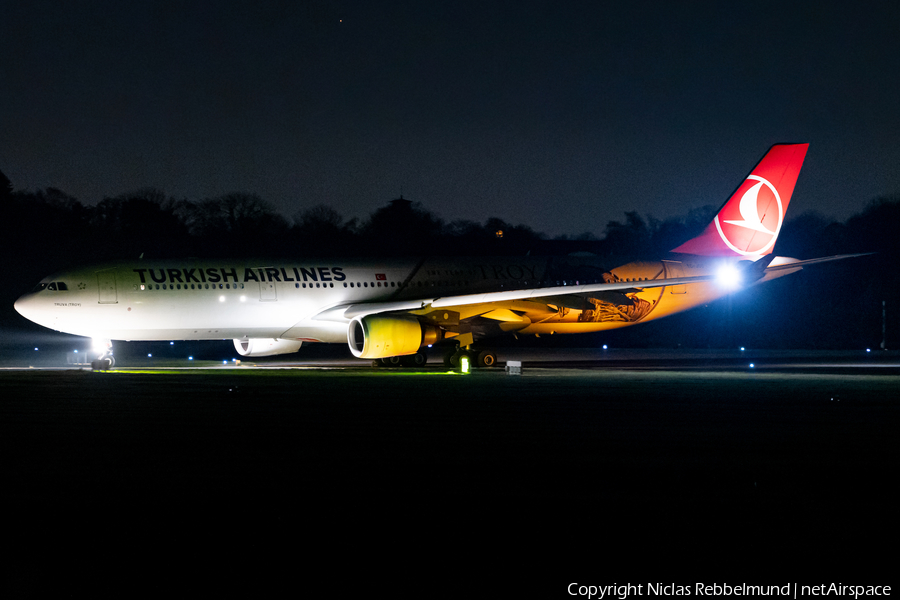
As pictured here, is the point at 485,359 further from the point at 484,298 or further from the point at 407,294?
the point at 407,294

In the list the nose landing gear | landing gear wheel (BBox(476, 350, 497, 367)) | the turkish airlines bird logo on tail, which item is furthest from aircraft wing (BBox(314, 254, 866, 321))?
the nose landing gear

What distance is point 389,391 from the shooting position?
21703 millimetres

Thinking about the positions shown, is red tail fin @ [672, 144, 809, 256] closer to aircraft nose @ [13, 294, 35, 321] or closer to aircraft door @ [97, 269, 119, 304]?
aircraft door @ [97, 269, 119, 304]

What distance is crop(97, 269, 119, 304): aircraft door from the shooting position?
2984cm

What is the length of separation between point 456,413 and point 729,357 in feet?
77.6

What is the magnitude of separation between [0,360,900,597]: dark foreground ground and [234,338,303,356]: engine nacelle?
1361 centimetres

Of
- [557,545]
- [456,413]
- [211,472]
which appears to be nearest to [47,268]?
[456,413]

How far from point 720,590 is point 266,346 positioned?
27915 mm

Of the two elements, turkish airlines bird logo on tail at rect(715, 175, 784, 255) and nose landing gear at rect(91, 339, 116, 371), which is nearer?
nose landing gear at rect(91, 339, 116, 371)

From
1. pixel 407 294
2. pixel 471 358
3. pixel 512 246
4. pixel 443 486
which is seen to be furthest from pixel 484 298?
pixel 512 246

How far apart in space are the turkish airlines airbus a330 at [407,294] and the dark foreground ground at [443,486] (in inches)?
424

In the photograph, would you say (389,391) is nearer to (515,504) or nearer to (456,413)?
(456,413)

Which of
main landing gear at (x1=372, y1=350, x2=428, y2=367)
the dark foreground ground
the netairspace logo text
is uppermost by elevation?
main landing gear at (x1=372, y1=350, x2=428, y2=367)

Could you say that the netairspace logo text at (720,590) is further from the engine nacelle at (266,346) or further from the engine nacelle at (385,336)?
the engine nacelle at (266,346)
